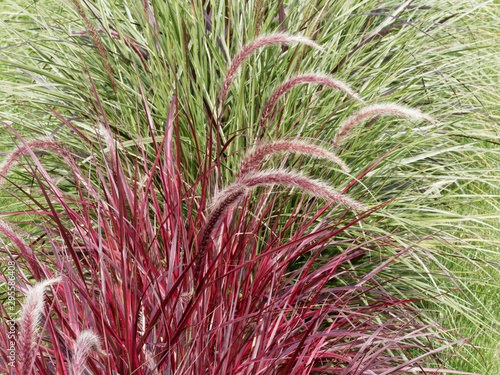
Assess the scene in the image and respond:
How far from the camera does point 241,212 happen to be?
1921mm

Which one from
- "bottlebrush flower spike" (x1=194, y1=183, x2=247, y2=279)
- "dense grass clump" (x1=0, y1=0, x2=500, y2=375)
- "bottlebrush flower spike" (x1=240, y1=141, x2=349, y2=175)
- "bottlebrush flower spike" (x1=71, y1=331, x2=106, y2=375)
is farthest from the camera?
"dense grass clump" (x1=0, y1=0, x2=500, y2=375)

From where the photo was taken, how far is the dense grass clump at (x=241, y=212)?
4.82 ft

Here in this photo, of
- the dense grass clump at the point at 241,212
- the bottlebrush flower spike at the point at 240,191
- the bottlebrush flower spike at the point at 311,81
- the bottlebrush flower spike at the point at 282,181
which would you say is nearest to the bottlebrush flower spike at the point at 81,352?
the dense grass clump at the point at 241,212

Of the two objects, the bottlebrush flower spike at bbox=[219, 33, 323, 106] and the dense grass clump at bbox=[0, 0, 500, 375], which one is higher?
the bottlebrush flower spike at bbox=[219, 33, 323, 106]

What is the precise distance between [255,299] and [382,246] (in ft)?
2.41

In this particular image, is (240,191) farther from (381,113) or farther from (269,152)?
(381,113)

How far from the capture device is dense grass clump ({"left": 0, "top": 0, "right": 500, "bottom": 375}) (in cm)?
147

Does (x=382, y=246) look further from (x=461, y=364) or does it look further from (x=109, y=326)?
(x=109, y=326)

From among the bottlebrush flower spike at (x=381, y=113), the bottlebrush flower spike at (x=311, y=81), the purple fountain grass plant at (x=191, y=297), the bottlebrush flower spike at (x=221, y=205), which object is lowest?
the purple fountain grass plant at (x=191, y=297)

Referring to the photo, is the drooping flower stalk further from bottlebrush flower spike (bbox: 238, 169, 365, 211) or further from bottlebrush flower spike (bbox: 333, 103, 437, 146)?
bottlebrush flower spike (bbox: 333, 103, 437, 146)

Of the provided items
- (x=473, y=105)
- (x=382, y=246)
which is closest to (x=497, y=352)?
(x=382, y=246)

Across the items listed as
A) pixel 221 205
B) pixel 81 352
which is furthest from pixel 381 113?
pixel 81 352

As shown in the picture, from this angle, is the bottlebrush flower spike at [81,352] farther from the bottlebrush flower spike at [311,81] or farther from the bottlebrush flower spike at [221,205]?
the bottlebrush flower spike at [311,81]

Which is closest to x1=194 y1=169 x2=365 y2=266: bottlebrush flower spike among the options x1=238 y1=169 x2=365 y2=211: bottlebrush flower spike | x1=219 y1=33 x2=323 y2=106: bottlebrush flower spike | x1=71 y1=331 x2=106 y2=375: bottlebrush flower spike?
x1=238 y1=169 x2=365 y2=211: bottlebrush flower spike
